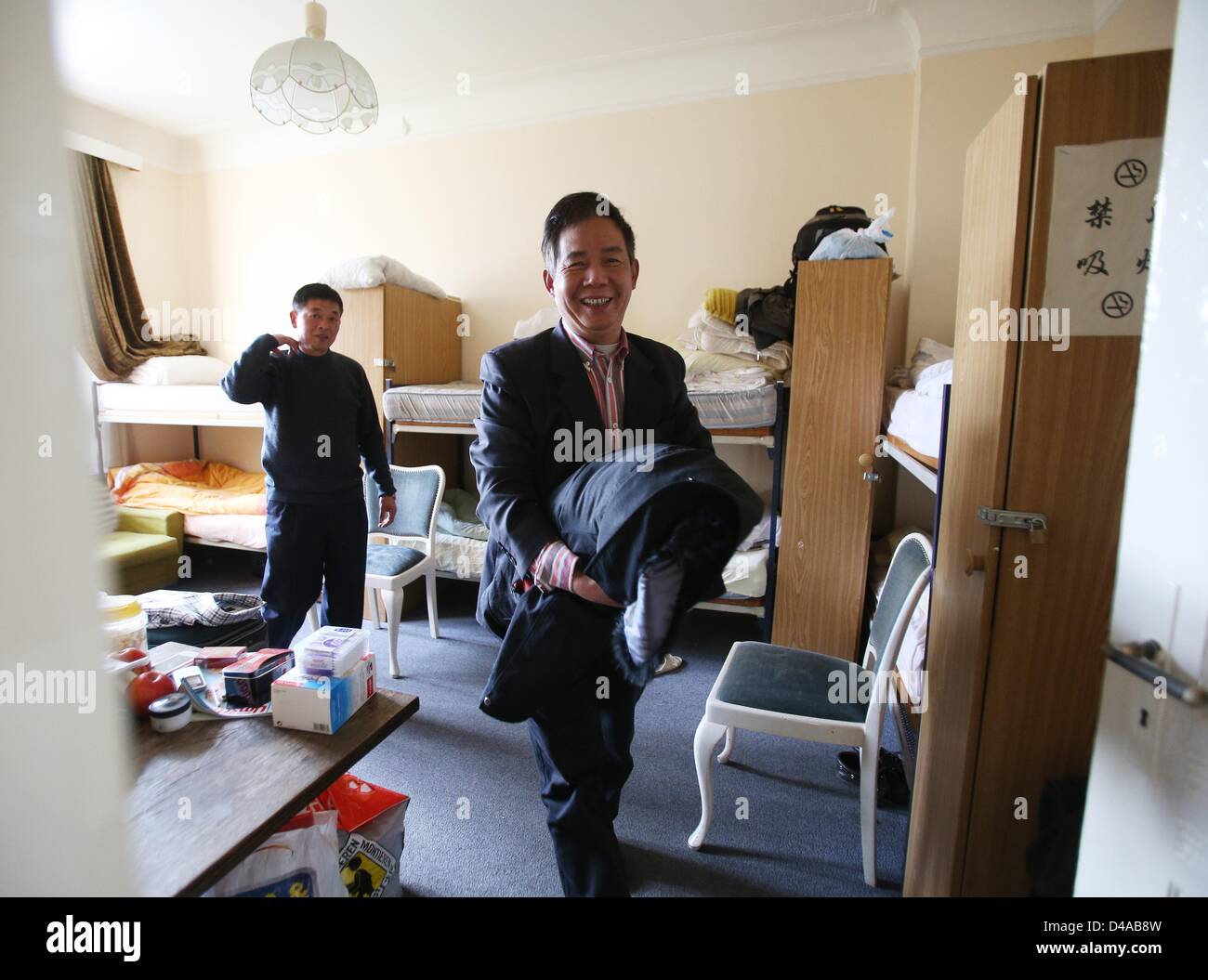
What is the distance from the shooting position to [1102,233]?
2.60 ft

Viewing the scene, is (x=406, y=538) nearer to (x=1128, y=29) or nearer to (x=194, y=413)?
(x=194, y=413)

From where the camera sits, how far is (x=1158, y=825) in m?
0.54

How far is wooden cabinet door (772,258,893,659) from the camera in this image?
7.72ft

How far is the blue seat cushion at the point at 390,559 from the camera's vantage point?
99.2 inches

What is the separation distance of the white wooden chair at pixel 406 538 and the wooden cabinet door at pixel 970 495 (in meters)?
2.04

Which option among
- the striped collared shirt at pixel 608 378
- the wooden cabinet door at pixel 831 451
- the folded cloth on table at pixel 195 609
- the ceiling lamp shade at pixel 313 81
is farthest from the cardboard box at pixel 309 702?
the ceiling lamp shade at pixel 313 81

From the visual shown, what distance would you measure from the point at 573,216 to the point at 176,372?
158 inches

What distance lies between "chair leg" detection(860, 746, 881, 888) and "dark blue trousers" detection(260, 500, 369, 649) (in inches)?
70.5

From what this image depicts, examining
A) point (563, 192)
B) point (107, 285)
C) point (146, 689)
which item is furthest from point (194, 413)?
point (146, 689)

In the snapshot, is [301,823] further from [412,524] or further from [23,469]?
[412,524]

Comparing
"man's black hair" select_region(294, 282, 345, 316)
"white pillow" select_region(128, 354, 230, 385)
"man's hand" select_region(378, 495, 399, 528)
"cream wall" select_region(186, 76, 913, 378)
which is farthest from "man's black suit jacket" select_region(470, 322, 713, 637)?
"white pillow" select_region(128, 354, 230, 385)

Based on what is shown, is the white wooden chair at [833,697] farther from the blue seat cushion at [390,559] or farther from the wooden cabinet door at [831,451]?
the blue seat cushion at [390,559]

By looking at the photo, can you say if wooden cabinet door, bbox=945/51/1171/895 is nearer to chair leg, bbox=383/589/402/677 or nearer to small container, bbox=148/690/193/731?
small container, bbox=148/690/193/731
